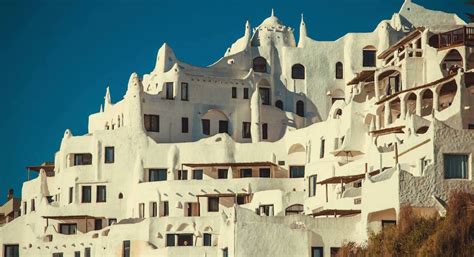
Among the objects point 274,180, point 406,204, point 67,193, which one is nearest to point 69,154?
point 67,193

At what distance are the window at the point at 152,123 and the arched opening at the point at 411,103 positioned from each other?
21.8 metres

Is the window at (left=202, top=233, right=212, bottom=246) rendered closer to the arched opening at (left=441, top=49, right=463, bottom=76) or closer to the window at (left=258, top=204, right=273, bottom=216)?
the window at (left=258, top=204, right=273, bottom=216)

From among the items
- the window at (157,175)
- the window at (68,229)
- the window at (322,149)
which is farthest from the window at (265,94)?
the window at (68,229)

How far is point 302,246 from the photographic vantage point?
245 ft

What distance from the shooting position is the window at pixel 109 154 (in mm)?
98125

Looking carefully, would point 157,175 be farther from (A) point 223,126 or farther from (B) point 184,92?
(A) point 223,126

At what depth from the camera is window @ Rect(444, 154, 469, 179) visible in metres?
68.4

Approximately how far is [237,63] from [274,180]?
14.8 metres

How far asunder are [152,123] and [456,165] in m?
35.9

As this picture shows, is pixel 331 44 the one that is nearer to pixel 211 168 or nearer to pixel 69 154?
pixel 211 168

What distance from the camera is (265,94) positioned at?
104 metres

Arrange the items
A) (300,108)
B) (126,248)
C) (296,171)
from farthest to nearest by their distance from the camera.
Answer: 1. (300,108)
2. (296,171)
3. (126,248)

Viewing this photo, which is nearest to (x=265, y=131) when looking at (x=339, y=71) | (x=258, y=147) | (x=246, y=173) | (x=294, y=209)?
(x=258, y=147)

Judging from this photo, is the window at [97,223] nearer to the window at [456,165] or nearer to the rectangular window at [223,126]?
the rectangular window at [223,126]
